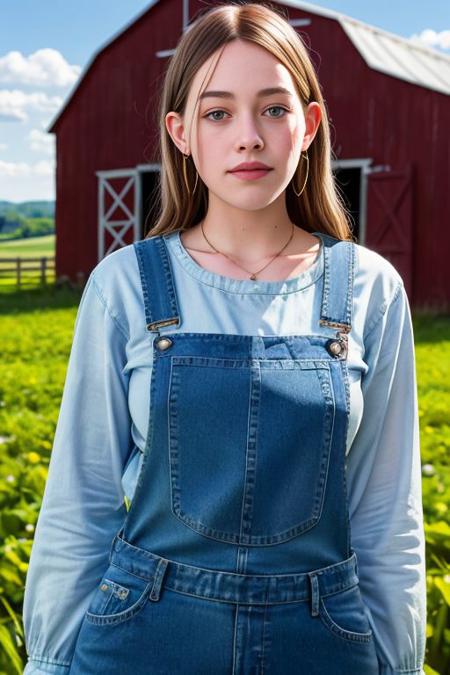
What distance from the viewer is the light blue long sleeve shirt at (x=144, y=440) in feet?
5.75

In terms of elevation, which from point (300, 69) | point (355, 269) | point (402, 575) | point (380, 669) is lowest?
point (380, 669)

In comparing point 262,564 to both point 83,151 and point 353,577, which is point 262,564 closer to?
point 353,577

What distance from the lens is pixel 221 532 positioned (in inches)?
64.4

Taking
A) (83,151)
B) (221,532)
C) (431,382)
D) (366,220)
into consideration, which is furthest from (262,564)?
(83,151)

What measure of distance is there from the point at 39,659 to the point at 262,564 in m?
0.50

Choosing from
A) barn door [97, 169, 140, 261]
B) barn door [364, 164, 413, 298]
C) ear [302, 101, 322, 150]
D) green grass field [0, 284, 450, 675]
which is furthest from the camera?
barn door [97, 169, 140, 261]

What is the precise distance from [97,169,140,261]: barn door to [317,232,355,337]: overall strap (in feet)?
47.4

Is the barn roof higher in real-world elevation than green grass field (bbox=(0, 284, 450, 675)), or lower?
higher

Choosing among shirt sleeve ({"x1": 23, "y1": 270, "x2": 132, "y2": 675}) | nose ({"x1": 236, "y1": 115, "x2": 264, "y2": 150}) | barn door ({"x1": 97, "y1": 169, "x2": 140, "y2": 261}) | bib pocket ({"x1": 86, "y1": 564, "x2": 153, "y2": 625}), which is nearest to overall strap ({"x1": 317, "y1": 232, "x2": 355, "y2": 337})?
nose ({"x1": 236, "y1": 115, "x2": 264, "y2": 150})

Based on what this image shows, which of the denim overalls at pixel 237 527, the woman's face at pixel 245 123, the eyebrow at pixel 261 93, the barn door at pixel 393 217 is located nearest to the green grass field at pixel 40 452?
the denim overalls at pixel 237 527

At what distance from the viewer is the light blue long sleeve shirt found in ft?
5.75

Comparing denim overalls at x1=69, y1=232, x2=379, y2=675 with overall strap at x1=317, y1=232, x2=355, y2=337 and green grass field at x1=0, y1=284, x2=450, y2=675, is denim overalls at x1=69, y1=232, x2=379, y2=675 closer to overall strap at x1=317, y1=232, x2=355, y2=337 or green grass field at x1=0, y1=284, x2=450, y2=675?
overall strap at x1=317, y1=232, x2=355, y2=337

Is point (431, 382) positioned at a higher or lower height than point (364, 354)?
lower

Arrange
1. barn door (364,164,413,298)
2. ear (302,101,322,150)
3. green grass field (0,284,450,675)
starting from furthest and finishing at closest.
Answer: barn door (364,164,413,298) → green grass field (0,284,450,675) → ear (302,101,322,150)
